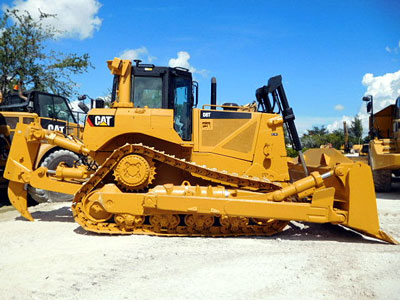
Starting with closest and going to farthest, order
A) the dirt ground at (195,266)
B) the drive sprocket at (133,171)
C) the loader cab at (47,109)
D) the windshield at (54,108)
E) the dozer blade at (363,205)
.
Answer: the dirt ground at (195,266), the dozer blade at (363,205), the drive sprocket at (133,171), the loader cab at (47,109), the windshield at (54,108)

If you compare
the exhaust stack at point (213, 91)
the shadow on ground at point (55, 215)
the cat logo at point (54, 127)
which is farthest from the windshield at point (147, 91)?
the cat logo at point (54, 127)

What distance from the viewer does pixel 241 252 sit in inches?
183

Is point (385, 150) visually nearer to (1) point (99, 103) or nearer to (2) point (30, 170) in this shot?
(1) point (99, 103)

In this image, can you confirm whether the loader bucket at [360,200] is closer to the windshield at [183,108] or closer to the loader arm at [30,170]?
the windshield at [183,108]

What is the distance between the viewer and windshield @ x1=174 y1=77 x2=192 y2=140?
6043 mm

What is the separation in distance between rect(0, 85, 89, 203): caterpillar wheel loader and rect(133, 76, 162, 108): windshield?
2.98 meters

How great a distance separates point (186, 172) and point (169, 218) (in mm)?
841

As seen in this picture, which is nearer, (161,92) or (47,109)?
(161,92)

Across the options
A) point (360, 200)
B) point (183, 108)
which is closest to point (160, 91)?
point (183, 108)

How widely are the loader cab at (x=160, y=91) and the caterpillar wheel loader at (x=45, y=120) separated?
3045 mm

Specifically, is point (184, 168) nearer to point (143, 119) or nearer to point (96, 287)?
point (143, 119)

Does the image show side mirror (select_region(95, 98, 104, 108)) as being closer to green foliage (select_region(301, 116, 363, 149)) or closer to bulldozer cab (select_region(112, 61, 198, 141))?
bulldozer cab (select_region(112, 61, 198, 141))

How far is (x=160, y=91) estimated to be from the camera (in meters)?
6.13

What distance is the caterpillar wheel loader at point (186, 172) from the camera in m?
Result: 5.20
